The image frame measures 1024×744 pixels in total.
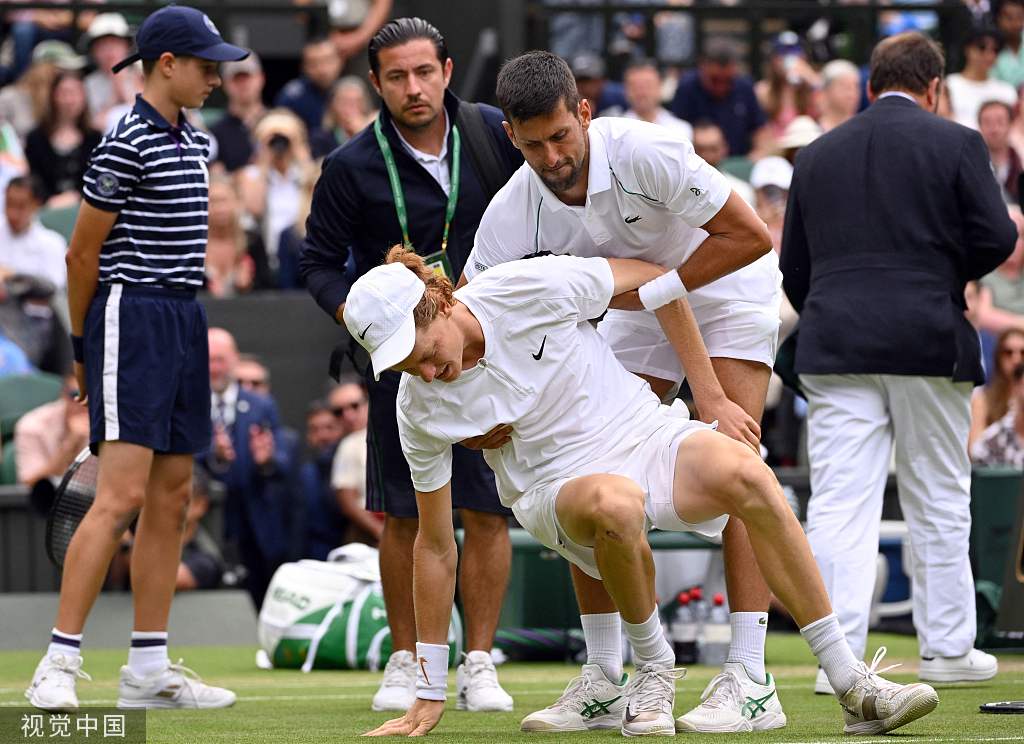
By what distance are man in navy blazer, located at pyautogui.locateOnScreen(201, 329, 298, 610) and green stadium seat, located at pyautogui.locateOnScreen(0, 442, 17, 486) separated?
1094 millimetres

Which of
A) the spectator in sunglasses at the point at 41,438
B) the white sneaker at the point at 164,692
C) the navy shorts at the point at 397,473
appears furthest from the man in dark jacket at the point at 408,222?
the spectator in sunglasses at the point at 41,438

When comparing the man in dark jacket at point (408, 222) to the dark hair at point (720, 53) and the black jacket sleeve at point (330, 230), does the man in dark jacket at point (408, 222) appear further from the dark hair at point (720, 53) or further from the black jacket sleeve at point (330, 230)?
the dark hair at point (720, 53)

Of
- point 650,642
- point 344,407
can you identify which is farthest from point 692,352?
point 344,407

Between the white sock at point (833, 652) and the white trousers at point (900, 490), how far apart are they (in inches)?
72.0

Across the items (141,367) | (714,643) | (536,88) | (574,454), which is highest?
(536,88)

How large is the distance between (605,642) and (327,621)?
10.5 ft

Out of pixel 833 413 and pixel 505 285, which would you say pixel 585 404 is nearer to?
pixel 505 285

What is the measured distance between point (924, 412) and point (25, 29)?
390 inches

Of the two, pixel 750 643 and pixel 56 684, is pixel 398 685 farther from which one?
pixel 750 643

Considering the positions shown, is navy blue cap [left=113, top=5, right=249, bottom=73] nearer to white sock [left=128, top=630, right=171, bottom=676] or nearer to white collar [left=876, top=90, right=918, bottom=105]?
white sock [left=128, top=630, right=171, bottom=676]

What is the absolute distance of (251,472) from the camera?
10805mm

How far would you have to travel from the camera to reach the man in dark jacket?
20.6 feet

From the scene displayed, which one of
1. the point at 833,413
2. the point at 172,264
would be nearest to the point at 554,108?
the point at 172,264

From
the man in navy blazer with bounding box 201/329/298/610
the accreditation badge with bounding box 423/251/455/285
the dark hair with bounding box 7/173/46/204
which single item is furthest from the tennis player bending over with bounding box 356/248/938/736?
the dark hair with bounding box 7/173/46/204
